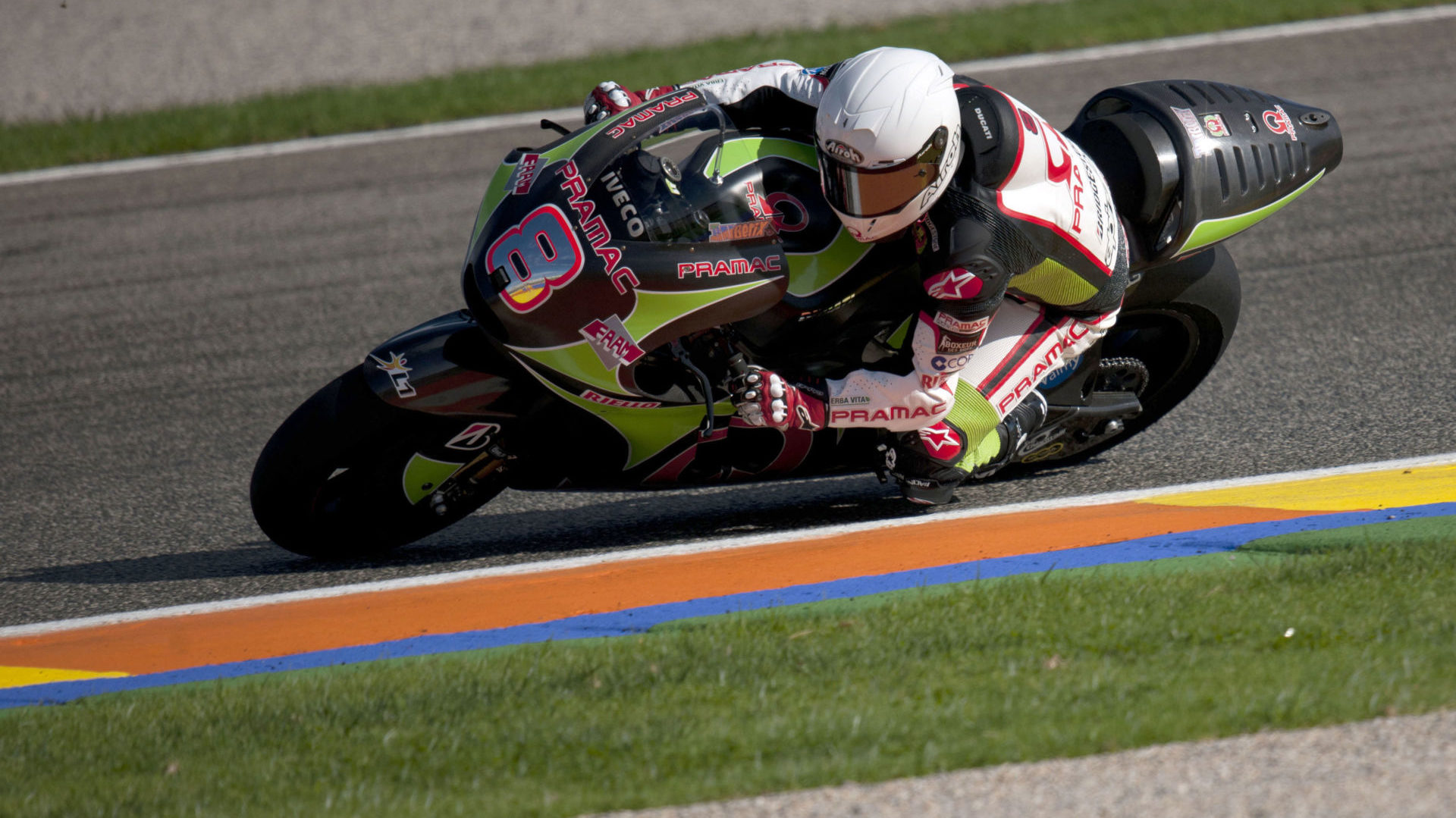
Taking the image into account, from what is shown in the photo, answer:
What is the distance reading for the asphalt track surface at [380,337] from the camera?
181 inches

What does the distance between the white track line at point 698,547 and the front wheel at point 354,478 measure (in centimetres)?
18

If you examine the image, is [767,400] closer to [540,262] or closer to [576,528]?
[540,262]

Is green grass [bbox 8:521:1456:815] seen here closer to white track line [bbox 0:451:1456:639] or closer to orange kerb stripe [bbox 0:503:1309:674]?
orange kerb stripe [bbox 0:503:1309:674]

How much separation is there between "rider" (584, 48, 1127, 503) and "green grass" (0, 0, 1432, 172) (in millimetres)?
6011

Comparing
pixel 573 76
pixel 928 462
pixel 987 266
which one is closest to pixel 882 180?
pixel 987 266

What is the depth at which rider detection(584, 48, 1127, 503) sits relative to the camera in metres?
3.60

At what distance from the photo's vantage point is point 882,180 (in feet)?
11.8

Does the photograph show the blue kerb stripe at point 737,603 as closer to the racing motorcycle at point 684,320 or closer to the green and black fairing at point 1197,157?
the racing motorcycle at point 684,320

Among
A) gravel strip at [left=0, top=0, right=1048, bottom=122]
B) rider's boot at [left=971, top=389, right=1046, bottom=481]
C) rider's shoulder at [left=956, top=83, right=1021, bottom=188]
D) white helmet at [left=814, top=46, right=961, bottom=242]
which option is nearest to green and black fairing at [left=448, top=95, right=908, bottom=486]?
white helmet at [left=814, top=46, right=961, bottom=242]

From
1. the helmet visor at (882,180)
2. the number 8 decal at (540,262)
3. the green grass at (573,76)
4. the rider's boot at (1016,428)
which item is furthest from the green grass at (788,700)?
the green grass at (573,76)

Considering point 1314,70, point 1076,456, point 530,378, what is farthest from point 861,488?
point 1314,70

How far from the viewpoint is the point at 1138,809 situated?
252 cm

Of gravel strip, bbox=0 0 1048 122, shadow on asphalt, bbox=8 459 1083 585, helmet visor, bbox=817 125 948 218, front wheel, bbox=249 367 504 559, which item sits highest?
helmet visor, bbox=817 125 948 218

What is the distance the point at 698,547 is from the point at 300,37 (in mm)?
9248
